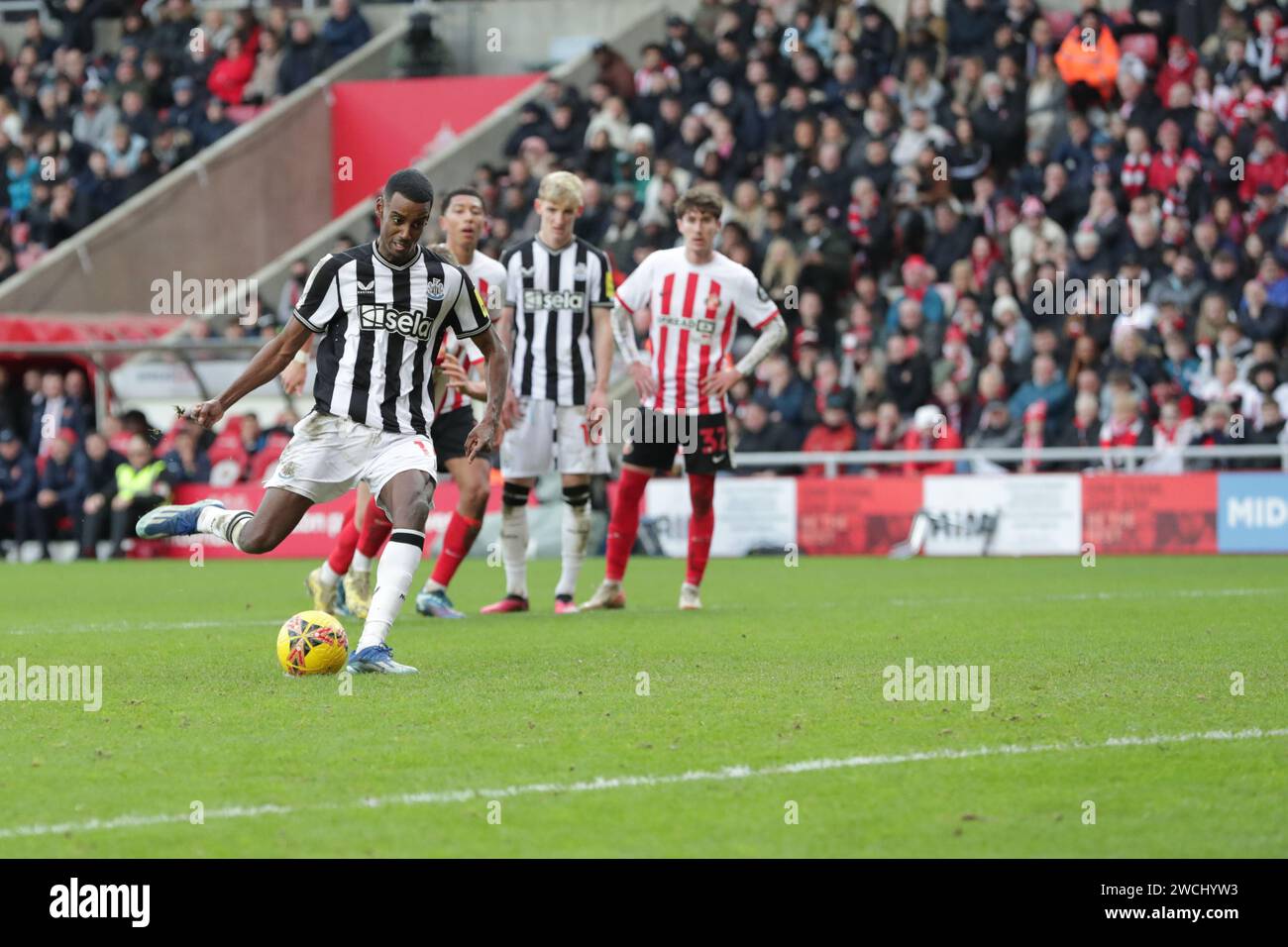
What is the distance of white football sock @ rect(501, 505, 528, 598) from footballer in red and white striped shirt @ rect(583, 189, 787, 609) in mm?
478

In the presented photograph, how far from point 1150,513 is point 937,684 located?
38.6ft

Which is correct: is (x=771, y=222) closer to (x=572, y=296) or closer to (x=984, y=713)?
(x=572, y=296)

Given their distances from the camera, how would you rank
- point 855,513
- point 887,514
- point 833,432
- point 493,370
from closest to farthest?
1. point 493,370
2. point 887,514
3. point 855,513
4. point 833,432

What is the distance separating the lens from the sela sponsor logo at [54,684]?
796 cm

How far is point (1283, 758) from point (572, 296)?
23.7 ft

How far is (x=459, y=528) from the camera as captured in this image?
11.9 m

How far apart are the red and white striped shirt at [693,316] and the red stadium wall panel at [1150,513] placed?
7.67 m

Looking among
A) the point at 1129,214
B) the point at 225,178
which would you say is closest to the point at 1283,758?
the point at 1129,214

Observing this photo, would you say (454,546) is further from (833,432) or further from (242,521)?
(833,432)

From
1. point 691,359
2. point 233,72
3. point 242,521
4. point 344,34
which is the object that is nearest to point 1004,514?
point 691,359

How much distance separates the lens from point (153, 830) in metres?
5.14
